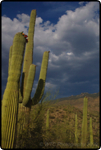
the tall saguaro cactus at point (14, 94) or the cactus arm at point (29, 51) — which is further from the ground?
the cactus arm at point (29, 51)

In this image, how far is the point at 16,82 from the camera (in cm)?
489

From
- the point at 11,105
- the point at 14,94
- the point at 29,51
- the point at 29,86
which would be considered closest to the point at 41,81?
the point at 29,86

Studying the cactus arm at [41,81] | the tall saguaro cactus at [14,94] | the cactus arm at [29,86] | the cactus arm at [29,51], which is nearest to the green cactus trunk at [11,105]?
the tall saguaro cactus at [14,94]

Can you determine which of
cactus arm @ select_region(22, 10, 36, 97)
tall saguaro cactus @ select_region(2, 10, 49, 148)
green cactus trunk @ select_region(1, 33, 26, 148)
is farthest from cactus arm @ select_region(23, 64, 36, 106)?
green cactus trunk @ select_region(1, 33, 26, 148)

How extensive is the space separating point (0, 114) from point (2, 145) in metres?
1.02

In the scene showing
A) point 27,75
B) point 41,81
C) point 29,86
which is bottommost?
point 29,86

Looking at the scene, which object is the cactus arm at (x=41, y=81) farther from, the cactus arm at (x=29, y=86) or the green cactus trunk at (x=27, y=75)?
the cactus arm at (x=29, y=86)

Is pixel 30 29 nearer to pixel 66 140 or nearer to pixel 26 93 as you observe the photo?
pixel 26 93

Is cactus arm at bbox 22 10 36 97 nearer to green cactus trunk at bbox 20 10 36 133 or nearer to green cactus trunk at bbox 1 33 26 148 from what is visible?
green cactus trunk at bbox 20 10 36 133

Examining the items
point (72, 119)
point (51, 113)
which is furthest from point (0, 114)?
point (51, 113)

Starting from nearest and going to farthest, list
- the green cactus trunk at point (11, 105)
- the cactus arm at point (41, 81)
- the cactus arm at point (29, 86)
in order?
1. the green cactus trunk at point (11, 105)
2. the cactus arm at point (29, 86)
3. the cactus arm at point (41, 81)

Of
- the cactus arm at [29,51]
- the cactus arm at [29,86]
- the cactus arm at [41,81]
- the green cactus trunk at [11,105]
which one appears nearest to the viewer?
the green cactus trunk at [11,105]

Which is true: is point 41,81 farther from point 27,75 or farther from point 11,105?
point 11,105

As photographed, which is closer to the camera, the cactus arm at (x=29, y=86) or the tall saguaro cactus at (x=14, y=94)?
the tall saguaro cactus at (x=14, y=94)
